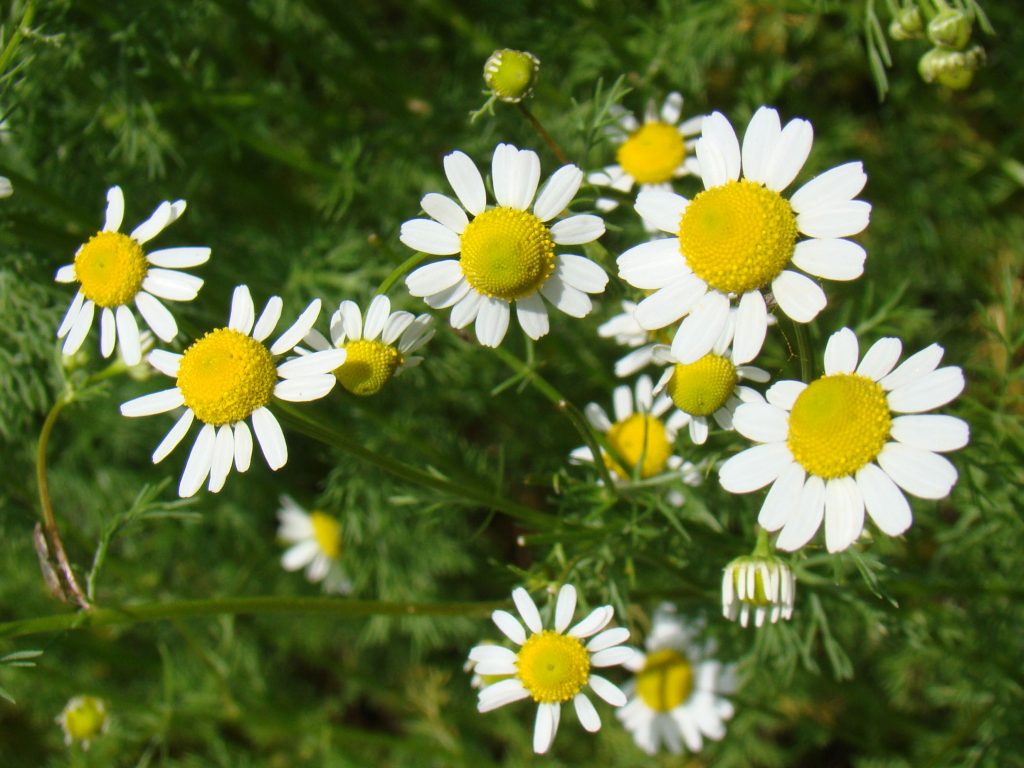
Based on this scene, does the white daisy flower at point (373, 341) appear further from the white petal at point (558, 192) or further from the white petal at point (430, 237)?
the white petal at point (558, 192)

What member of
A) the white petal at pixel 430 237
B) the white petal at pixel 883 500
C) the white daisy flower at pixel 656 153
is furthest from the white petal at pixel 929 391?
the white daisy flower at pixel 656 153

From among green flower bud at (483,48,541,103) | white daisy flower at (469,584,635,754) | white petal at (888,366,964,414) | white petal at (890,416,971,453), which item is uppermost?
Result: green flower bud at (483,48,541,103)

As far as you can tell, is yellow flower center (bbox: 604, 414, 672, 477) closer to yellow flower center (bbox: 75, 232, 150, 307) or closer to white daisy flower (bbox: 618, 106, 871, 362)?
white daisy flower (bbox: 618, 106, 871, 362)

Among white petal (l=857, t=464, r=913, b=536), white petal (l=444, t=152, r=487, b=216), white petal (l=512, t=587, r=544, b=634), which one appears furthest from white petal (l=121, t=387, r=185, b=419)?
white petal (l=857, t=464, r=913, b=536)

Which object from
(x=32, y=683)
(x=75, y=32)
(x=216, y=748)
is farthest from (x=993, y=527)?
(x=32, y=683)

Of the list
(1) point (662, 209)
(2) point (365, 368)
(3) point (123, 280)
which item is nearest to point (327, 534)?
(3) point (123, 280)
